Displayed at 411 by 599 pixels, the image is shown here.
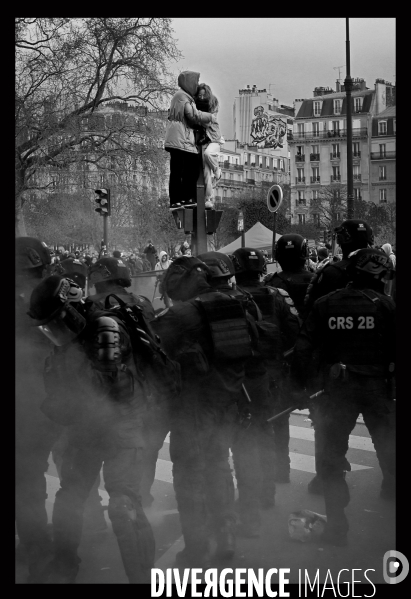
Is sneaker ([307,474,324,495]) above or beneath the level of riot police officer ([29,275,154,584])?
beneath

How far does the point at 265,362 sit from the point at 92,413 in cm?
161

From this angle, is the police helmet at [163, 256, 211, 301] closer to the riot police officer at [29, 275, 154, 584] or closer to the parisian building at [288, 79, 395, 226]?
the riot police officer at [29, 275, 154, 584]

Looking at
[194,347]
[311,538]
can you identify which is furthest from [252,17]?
[311,538]

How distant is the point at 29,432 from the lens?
13.5ft

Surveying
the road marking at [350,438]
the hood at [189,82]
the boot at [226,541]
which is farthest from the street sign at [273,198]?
the boot at [226,541]

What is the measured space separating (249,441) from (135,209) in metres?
5.76

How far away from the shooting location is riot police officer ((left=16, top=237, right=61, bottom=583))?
4.08 m

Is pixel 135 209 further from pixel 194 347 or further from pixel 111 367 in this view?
pixel 111 367

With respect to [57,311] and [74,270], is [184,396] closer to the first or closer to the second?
[57,311]

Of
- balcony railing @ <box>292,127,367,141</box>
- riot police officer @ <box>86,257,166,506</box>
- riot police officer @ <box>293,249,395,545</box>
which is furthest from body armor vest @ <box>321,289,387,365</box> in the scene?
balcony railing @ <box>292,127,367,141</box>

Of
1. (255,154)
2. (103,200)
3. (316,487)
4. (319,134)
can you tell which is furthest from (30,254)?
(319,134)

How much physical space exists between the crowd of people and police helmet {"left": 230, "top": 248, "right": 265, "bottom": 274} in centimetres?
16

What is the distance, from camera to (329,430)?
14.3ft

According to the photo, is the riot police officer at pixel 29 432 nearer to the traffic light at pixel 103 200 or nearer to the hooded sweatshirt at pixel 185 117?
the traffic light at pixel 103 200
